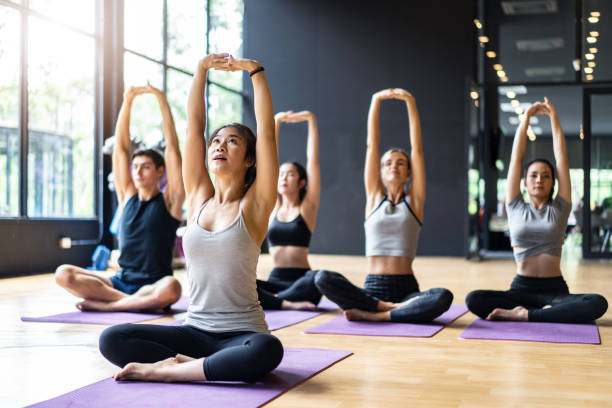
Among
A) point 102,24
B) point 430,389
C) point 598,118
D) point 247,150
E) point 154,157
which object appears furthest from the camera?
point 598,118

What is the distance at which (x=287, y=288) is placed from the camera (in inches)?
167

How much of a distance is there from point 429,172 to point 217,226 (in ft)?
24.9

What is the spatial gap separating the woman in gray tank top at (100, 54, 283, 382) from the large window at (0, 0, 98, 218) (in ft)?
14.2

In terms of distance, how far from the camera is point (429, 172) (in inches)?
376

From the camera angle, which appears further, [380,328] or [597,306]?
[597,306]

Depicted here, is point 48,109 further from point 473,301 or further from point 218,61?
point 218,61

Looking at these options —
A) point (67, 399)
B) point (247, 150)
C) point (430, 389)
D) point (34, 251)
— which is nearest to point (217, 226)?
point (247, 150)

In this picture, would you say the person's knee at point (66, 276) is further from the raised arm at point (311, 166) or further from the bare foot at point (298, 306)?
the raised arm at point (311, 166)

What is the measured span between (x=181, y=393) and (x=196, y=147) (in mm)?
750

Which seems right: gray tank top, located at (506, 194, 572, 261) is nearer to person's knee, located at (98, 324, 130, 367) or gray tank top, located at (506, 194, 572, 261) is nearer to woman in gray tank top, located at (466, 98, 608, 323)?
woman in gray tank top, located at (466, 98, 608, 323)

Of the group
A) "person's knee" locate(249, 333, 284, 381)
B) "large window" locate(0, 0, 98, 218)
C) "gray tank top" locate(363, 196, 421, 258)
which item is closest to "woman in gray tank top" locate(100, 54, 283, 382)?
"person's knee" locate(249, 333, 284, 381)

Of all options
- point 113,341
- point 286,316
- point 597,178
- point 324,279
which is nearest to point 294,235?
point 286,316

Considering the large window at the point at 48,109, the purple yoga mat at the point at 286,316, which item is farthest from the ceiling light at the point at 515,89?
the purple yoga mat at the point at 286,316

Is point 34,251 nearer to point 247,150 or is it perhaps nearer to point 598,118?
point 247,150
